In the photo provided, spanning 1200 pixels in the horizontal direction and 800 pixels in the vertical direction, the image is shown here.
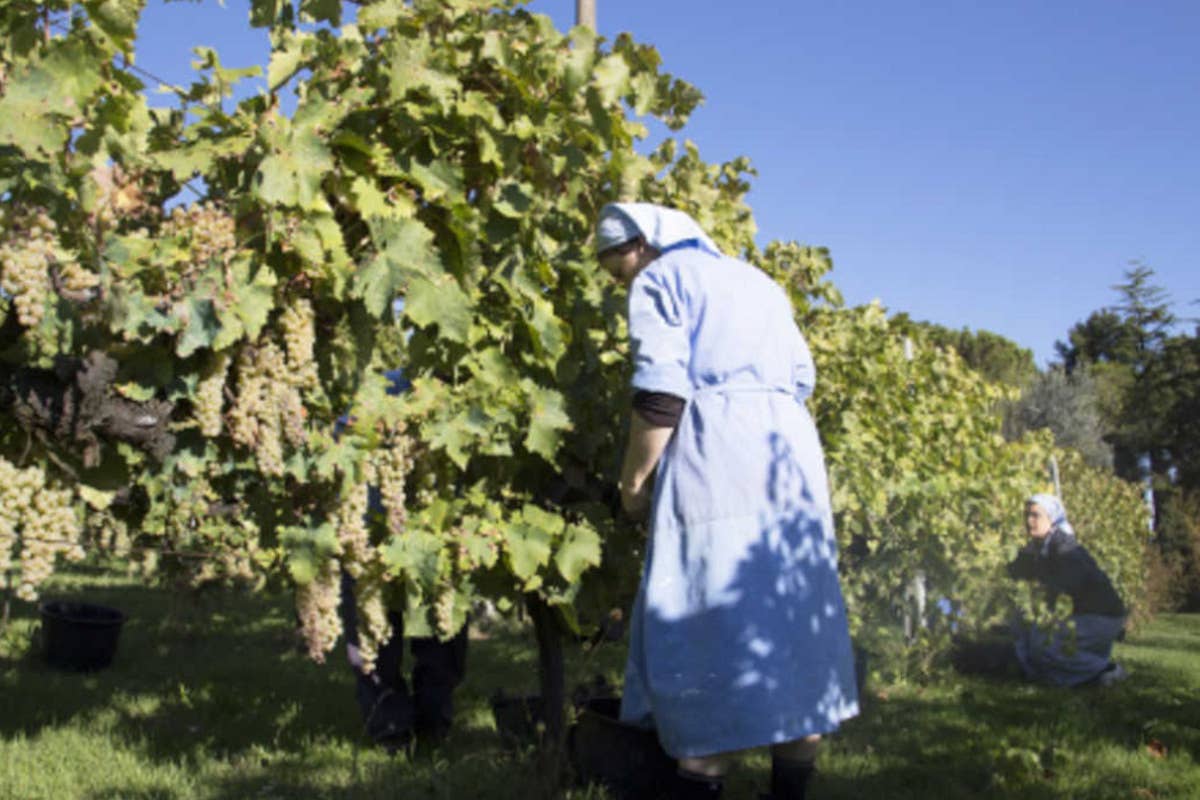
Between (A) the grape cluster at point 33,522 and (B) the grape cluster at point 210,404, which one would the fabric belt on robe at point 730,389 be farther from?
(A) the grape cluster at point 33,522

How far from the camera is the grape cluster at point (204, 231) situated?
230 centimetres

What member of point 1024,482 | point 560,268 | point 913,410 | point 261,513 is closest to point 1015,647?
point 1024,482

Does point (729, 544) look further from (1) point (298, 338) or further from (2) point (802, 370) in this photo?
(1) point (298, 338)

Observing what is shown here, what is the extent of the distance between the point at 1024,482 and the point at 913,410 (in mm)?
1818

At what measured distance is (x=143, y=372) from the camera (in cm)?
234

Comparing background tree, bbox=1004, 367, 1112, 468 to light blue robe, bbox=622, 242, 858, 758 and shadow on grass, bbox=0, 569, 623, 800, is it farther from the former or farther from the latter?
light blue robe, bbox=622, 242, 858, 758

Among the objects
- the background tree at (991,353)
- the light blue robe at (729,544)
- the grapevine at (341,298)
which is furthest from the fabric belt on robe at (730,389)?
the background tree at (991,353)

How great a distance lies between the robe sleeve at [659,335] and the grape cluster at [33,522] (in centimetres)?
A: 129

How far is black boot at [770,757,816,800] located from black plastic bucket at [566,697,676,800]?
2.63ft

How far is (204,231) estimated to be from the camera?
2.30m

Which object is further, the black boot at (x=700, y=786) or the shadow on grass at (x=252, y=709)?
the shadow on grass at (x=252, y=709)

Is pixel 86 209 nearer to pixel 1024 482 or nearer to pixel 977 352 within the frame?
pixel 1024 482

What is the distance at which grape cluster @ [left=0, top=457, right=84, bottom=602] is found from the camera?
2.02 meters

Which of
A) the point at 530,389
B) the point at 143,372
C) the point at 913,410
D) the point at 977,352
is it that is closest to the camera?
the point at 143,372
